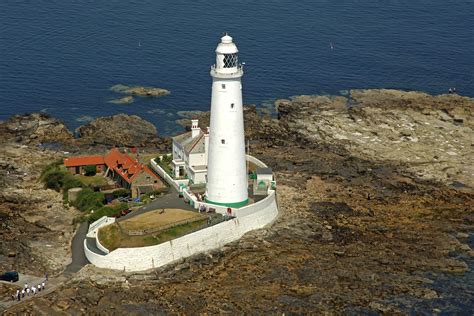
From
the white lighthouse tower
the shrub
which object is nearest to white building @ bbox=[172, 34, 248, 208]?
the white lighthouse tower

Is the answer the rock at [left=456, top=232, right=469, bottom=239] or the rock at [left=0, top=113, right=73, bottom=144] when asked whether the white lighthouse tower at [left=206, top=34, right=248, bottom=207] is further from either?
the rock at [left=0, top=113, right=73, bottom=144]

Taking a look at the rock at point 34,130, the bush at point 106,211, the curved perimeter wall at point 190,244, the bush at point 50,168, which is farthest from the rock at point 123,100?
the curved perimeter wall at point 190,244

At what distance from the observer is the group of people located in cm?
4973

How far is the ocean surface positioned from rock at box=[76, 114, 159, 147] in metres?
2.50

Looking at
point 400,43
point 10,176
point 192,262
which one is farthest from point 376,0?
point 192,262

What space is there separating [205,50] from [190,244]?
216 feet

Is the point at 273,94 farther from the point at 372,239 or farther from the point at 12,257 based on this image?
the point at 12,257

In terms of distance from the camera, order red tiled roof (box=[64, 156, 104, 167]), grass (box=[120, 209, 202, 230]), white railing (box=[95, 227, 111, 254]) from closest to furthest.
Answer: white railing (box=[95, 227, 111, 254]) < grass (box=[120, 209, 202, 230]) < red tiled roof (box=[64, 156, 104, 167])

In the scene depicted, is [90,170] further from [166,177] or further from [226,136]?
[226,136]

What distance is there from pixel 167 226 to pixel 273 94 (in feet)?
154

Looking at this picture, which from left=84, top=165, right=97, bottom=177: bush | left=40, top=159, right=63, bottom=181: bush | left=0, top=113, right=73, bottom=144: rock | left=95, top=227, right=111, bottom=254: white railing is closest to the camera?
left=95, top=227, right=111, bottom=254: white railing

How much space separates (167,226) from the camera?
57594mm

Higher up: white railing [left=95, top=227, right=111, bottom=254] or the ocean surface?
the ocean surface

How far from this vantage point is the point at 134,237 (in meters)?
55.9
